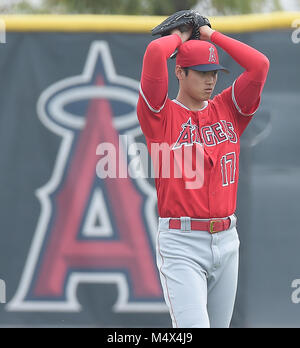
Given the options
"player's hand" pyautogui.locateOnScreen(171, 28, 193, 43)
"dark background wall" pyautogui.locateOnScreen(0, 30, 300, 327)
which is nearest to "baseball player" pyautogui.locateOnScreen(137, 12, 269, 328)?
"player's hand" pyautogui.locateOnScreen(171, 28, 193, 43)

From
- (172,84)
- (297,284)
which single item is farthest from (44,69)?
(297,284)

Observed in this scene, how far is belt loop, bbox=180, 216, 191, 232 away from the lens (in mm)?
3242

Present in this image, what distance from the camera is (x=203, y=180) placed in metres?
3.27

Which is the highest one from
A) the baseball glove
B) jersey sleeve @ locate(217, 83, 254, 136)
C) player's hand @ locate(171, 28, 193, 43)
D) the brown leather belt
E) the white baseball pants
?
the baseball glove

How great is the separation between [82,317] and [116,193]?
2.64 feet

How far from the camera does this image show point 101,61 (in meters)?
4.54

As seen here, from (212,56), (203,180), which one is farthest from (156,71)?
(203,180)

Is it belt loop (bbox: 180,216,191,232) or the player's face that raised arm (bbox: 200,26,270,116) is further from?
belt loop (bbox: 180,216,191,232)

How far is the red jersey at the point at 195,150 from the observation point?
325 cm

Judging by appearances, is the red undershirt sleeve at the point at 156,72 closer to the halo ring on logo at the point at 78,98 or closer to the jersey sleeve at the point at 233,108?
the jersey sleeve at the point at 233,108

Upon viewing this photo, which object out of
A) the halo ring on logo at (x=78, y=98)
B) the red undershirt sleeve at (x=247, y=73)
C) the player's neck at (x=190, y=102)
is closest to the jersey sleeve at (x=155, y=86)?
the player's neck at (x=190, y=102)

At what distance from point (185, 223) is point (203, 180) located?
0.21 metres

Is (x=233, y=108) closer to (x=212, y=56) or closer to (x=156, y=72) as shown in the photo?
(x=212, y=56)
